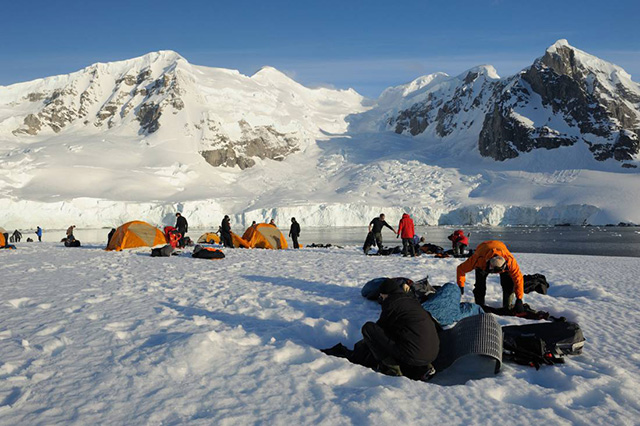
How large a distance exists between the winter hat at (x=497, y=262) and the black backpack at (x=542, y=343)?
1.79m

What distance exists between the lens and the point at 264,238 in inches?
861

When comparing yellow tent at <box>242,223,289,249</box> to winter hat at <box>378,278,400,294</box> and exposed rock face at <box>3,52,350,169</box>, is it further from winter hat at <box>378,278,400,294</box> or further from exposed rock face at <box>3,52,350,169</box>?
exposed rock face at <box>3,52,350,169</box>

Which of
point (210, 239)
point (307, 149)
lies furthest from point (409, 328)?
point (307, 149)

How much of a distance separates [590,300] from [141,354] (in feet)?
26.9

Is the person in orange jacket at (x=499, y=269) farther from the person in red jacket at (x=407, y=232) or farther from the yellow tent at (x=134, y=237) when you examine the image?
the yellow tent at (x=134, y=237)

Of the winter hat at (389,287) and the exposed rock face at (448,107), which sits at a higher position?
the exposed rock face at (448,107)

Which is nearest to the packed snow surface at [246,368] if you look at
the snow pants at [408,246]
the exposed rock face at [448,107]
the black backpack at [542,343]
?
the black backpack at [542,343]

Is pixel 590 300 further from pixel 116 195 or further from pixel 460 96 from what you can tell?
pixel 460 96

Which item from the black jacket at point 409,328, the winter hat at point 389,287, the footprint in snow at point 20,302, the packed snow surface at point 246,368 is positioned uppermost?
the winter hat at point 389,287

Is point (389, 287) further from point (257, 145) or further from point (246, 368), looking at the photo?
point (257, 145)

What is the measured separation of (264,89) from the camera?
147625 millimetres

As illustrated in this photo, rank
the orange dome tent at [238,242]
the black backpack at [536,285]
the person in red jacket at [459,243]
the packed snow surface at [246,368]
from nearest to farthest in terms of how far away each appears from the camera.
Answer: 1. the packed snow surface at [246,368]
2. the black backpack at [536,285]
3. the person in red jacket at [459,243]
4. the orange dome tent at [238,242]

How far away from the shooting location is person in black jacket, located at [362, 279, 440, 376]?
15.1 feet

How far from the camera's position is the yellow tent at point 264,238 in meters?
21.8
